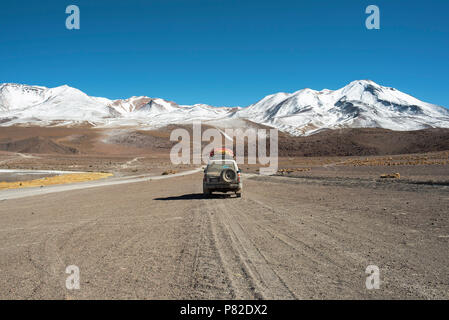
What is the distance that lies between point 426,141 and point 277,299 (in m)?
114

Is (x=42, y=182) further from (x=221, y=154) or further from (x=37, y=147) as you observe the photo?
(x=37, y=147)

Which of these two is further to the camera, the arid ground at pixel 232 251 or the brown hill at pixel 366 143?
the brown hill at pixel 366 143

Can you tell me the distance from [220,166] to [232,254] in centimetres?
1064

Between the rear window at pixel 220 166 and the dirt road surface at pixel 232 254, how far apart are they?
4.72 meters

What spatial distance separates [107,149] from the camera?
144 m

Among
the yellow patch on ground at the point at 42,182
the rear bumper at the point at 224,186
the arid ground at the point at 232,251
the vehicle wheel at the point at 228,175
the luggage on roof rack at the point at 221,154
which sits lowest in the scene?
the yellow patch on ground at the point at 42,182

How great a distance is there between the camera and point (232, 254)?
6.82m

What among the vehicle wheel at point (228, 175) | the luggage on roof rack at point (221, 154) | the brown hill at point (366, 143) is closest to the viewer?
the vehicle wheel at point (228, 175)

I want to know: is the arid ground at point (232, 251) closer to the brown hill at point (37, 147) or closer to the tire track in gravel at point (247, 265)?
the tire track in gravel at point (247, 265)

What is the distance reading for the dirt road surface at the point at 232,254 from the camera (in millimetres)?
4914

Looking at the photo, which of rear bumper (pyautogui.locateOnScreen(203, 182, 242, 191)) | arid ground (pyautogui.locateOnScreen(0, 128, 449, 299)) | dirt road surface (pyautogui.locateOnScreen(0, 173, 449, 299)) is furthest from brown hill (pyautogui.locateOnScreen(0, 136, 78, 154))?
dirt road surface (pyautogui.locateOnScreen(0, 173, 449, 299))

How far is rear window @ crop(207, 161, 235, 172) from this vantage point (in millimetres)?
17141

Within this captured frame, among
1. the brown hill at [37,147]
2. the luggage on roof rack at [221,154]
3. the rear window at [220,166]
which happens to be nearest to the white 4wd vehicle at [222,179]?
the rear window at [220,166]
